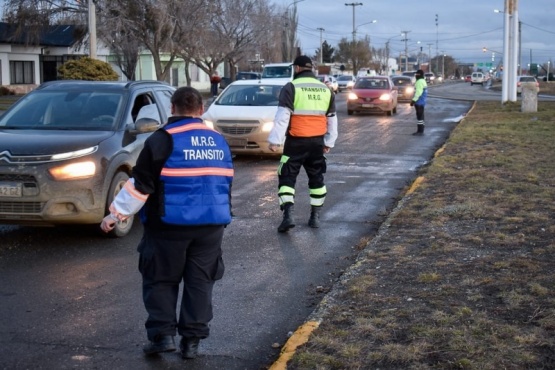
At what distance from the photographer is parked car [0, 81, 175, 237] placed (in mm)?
7777

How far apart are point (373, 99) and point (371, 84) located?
74.7 inches

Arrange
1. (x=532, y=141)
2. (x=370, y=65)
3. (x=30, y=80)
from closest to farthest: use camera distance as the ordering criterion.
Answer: (x=532, y=141) → (x=30, y=80) → (x=370, y=65)

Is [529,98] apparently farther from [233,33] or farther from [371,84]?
[233,33]

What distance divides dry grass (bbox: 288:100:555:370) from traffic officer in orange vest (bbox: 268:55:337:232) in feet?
3.99

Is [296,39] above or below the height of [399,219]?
above

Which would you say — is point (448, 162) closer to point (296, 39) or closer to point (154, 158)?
point (154, 158)

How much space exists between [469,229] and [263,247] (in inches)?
86.4

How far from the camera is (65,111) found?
9.23 meters

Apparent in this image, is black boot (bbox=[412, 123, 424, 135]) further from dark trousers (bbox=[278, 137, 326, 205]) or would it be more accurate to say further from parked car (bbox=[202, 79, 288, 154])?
dark trousers (bbox=[278, 137, 326, 205])

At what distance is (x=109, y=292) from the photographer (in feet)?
21.4

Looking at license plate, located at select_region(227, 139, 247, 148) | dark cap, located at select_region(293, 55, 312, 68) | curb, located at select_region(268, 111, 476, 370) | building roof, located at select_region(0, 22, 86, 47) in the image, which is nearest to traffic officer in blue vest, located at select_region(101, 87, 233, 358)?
curb, located at select_region(268, 111, 476, 370)

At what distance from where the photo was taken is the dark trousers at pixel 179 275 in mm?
4855

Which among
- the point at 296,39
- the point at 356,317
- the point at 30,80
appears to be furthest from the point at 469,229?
the point at 296,39

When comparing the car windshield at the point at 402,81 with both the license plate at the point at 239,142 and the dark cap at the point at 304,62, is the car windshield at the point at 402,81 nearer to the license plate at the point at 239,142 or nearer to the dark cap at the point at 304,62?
the license plate at the point at 239,142
